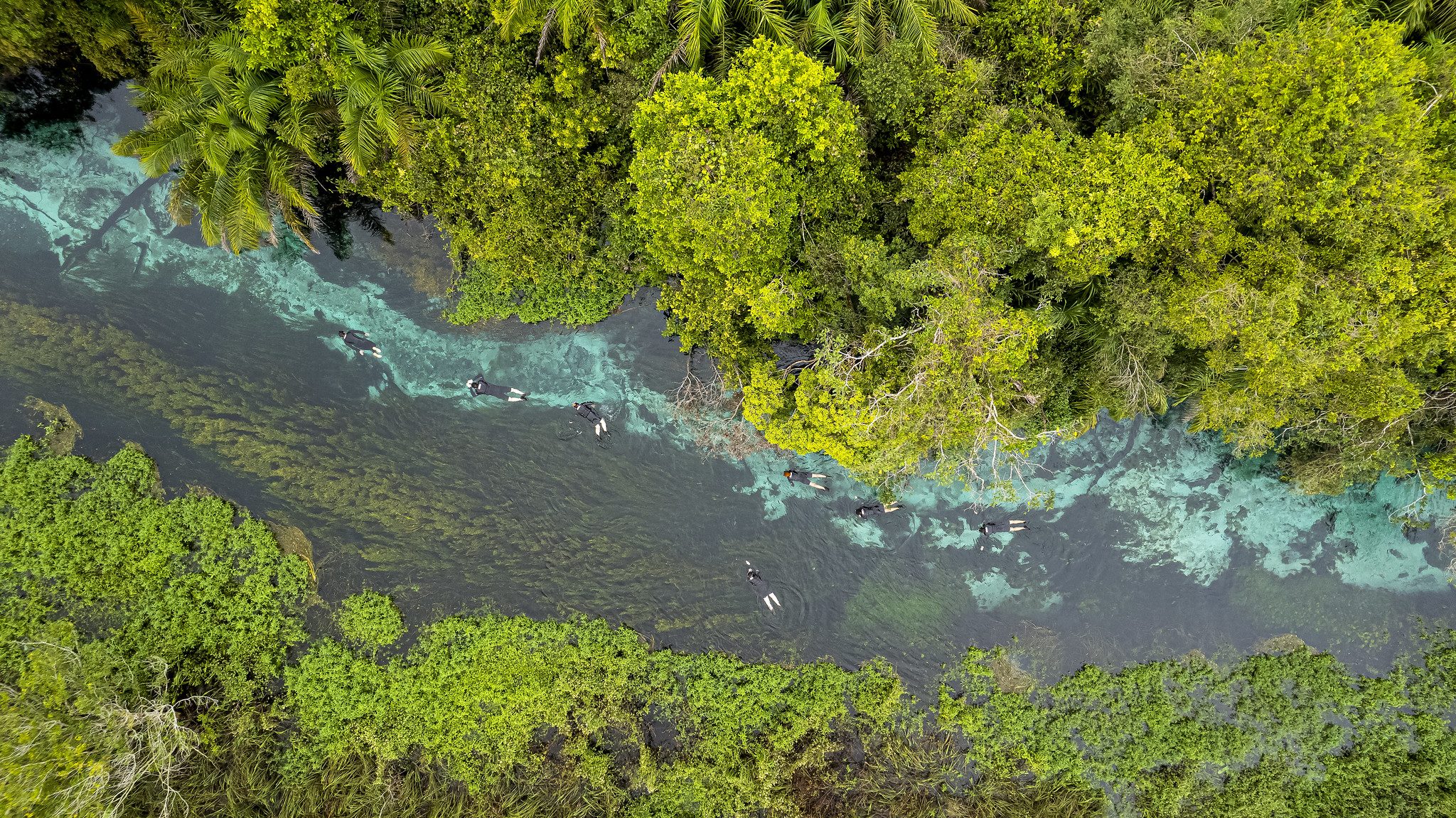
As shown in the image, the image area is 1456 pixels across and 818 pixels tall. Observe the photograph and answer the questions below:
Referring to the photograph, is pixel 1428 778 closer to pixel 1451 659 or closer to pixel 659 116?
pixel 1451 659

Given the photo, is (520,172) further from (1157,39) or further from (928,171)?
(1157,39)

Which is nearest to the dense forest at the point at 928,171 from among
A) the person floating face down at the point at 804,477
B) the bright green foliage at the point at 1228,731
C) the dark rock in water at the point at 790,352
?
the dark rock in water at the point at 790,352

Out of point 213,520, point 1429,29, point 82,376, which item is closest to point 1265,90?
point 1429,29

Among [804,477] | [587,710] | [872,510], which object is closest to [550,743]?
[587,710]

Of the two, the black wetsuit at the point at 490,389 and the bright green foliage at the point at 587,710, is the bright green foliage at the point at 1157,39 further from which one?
the black wetsuit at the point at 490,389

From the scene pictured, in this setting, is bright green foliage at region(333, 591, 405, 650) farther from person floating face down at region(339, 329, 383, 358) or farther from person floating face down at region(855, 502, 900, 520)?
person floating face down at region(855, 502, 900, 520)

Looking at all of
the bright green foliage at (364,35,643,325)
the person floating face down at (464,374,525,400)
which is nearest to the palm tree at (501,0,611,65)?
the bright green foliage at (364,35,643,325)
